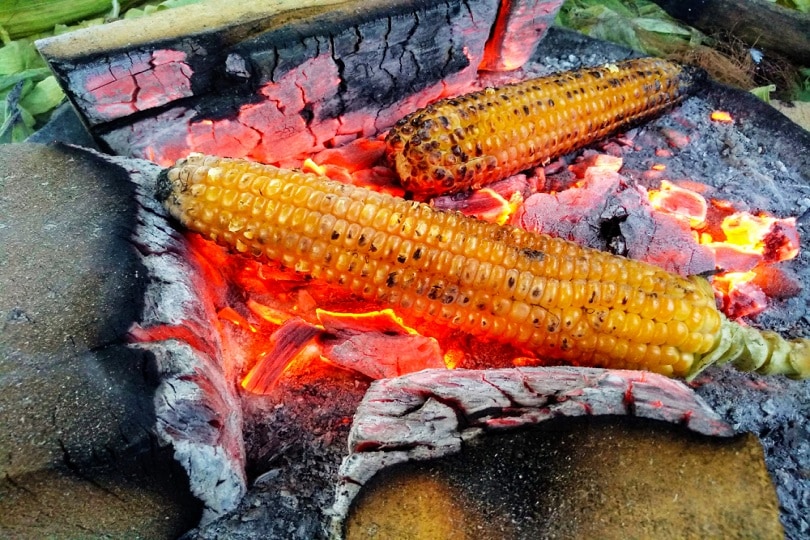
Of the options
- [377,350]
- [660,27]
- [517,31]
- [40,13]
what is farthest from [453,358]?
[40,13]

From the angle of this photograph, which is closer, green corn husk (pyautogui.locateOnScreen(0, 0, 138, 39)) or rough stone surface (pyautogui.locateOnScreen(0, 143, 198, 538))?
rough stone surface (pyautogui.locateOnScreen(0, 143, 198, 538))

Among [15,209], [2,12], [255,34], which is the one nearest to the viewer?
[15,209]

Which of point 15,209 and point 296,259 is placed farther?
point 296,259

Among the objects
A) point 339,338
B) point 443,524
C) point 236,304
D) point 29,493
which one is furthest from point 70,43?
point 443,524

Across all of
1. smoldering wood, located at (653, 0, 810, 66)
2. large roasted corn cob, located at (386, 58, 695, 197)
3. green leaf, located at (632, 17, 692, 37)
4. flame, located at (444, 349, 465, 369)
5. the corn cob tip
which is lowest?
flame, located at (444, 349, 465, 369)

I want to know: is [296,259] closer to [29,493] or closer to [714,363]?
[29,493]

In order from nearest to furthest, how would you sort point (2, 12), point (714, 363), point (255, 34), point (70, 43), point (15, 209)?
1. point (15, 209)
2. point (714, 363)
3. point (70, 43)
4. point (255, 34)
5. point (2, 12)

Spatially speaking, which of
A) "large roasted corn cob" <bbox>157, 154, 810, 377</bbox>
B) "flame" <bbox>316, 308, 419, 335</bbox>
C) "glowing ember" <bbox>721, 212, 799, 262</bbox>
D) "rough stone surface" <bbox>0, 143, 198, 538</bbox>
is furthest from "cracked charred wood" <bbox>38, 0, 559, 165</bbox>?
"glowing ember" <bbox>721, 212, 799, 262</bbox>

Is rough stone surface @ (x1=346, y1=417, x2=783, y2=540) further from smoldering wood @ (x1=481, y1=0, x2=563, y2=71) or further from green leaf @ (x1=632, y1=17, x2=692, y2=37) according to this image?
green leaf @ (x1=632, y1=17, x2=692, y2=37)
